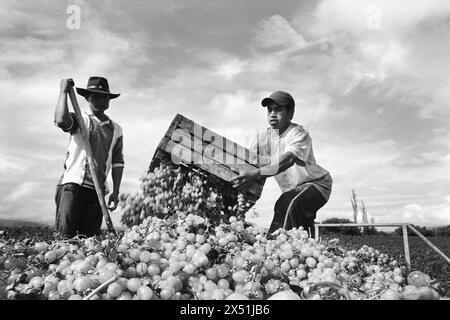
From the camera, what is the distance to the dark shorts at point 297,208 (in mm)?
4672

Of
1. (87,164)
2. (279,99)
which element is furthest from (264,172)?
(87,164)

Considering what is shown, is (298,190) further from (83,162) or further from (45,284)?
(45,284)

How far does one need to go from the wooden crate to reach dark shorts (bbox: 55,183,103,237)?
0.86m

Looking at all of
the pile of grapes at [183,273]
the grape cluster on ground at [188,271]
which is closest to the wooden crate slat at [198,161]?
the grape cluster on ground at [188,271]

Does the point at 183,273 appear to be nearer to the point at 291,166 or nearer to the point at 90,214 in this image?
the point at 90,214

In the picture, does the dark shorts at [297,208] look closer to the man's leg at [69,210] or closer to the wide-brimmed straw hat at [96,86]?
the man's leg at [69,210]

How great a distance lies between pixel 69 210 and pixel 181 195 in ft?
4.04

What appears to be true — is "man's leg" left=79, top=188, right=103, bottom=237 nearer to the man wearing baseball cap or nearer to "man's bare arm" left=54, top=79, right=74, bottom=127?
"man's bare arm" left=54, top=79, right=74, bottom=127

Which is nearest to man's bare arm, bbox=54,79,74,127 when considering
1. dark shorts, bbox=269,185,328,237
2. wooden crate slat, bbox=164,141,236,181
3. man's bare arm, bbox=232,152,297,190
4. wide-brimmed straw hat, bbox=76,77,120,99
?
wide-brimmed straw hat, bbox=76,77,120,99

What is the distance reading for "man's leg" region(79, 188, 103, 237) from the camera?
4.28 m

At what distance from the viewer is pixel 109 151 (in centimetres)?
467

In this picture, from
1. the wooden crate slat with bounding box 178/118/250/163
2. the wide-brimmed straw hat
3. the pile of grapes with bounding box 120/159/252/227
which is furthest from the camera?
the wide-brimmed straw hat
